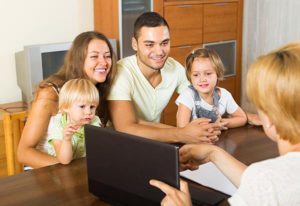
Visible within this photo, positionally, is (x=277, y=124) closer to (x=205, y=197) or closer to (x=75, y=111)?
(x=205, y=197)

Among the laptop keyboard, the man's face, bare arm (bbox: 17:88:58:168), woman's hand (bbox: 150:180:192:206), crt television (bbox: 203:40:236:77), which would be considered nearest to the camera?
woman's hand (bbox: 150:180:192:206)

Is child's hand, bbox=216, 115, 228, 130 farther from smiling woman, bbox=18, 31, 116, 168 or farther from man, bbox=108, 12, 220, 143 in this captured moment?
smiling woman, bbox=18, 31, 116, 168

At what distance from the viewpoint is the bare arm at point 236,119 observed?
1.98 m

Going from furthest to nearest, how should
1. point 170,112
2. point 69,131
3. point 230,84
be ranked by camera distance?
point 230,84
point 170,112
point 69,131

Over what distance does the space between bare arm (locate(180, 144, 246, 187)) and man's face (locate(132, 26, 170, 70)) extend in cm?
74

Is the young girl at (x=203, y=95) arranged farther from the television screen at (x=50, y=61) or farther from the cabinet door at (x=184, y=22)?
the cabinet door at (x=184, y=22)

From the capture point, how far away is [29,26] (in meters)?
3.39

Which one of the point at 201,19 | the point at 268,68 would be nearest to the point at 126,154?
the point at 268,68

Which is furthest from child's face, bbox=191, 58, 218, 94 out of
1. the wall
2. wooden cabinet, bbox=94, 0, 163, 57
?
the wall

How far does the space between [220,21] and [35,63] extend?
6.85 ft

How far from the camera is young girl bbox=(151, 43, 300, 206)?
0.94 m

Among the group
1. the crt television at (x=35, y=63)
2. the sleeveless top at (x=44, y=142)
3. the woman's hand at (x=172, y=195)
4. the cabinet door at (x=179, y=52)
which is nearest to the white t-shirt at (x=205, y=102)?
the sleeveless top at (x=44, y=142)

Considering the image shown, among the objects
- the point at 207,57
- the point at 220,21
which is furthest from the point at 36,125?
the point at 220,21

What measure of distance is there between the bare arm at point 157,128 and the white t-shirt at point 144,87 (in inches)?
2.2
